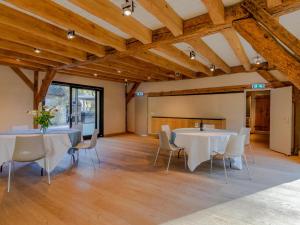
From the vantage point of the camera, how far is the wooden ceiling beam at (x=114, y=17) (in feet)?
8.43

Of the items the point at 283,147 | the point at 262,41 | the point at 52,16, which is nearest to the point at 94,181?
the point at 52,16

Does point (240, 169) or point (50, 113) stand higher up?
point (50, 113)

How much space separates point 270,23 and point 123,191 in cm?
315

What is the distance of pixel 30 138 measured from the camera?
3.16 metres

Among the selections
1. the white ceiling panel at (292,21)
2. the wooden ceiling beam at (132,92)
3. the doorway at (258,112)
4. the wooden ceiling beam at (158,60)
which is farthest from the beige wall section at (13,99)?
the doorway at (258,112)

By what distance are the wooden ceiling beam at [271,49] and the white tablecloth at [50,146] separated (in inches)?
142

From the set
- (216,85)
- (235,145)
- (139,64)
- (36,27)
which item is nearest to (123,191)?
(235,145)

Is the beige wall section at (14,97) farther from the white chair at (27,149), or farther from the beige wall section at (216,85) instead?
the white chair at (27,149)

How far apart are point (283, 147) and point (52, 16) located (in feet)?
21.2

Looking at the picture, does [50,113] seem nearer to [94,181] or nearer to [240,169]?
[94,181]

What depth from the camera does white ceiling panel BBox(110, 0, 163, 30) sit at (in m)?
2.85

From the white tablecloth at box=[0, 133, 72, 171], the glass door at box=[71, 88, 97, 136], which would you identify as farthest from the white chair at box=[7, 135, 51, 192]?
the glass door at box=[71, 88, 97, 136]

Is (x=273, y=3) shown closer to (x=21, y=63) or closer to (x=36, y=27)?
(x=36, y=27)

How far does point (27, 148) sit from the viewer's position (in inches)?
126
